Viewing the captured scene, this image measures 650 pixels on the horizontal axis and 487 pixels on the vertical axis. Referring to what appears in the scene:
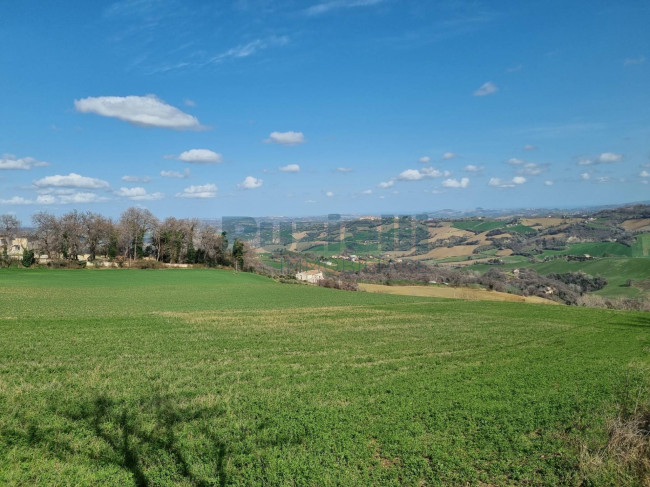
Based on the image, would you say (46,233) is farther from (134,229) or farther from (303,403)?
(303,403)

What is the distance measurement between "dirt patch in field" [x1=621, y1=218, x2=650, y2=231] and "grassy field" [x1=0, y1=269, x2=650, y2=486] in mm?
114340

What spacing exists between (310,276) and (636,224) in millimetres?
100401

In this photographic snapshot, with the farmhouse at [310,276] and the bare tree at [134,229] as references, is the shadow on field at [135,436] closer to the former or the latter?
the farmhouse at [310,276]

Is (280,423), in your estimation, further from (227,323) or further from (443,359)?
(227,323)

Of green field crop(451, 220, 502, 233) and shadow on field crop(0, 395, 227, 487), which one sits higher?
green field crop(451, 220, 502, 233)

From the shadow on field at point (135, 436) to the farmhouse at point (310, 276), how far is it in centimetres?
6372

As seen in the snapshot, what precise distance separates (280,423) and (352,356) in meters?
7.49

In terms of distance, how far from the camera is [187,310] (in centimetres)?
3067

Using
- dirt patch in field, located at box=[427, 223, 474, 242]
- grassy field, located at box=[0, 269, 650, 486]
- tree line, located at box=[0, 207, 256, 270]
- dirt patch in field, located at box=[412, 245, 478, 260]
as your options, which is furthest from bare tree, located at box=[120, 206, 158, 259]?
dirt patch in field, located at box=[427, 223, 474, 242]

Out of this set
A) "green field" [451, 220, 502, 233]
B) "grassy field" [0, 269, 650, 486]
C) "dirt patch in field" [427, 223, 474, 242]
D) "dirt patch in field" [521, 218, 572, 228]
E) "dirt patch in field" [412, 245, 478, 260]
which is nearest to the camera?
"grassy field" [0, 269, 650, 486]

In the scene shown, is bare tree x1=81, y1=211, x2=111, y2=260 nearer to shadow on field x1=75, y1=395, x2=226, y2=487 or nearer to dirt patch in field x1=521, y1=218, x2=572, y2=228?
shadow on field x1=75, y1=395, x2=226, y2=487

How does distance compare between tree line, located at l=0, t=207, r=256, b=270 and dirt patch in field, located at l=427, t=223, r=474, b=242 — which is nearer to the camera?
tree line, located at l=0, t=207, r=256, b=270

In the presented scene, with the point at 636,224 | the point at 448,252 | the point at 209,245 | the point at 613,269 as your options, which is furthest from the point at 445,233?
the point at 209,245

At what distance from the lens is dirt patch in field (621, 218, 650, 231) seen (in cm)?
11475
